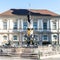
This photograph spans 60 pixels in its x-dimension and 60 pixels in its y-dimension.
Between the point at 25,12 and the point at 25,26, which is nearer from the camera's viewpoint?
the point at 25,26

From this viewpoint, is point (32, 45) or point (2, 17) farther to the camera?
point (2, 17)

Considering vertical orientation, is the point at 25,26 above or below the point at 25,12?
below

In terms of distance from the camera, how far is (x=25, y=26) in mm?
57344

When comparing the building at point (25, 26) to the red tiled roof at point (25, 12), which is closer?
the building at point (25, 26)

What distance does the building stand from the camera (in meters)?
56.6

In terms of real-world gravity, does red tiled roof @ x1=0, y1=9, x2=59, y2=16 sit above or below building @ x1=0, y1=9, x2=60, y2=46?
above

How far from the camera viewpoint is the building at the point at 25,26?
5656cm

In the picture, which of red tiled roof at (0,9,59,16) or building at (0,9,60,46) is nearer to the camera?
building at (0,9,60,46)

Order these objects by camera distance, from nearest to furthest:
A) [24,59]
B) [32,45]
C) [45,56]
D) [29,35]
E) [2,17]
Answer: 1. [24,59]
2. [45,56]
3. [32,45]
4. [29,35]
5. [2,17]

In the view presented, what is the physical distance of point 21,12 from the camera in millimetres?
58312

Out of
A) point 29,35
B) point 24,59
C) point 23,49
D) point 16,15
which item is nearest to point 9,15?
point 16,15

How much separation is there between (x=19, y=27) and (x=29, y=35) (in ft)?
52.0

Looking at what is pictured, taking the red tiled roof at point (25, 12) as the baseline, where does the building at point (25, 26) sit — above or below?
below

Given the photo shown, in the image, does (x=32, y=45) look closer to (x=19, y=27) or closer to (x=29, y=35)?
(x=29, y=35)
